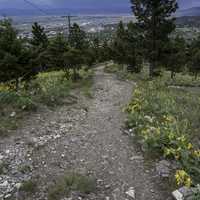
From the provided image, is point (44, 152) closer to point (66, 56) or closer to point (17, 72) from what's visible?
point (17, 72)

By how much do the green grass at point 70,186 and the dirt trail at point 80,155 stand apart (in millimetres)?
153

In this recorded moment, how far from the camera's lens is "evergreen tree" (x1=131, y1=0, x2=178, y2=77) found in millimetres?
24078

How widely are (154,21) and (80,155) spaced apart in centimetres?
1956

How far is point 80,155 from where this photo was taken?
24.7 feet

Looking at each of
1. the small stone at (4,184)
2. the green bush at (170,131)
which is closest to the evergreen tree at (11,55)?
the green bush at (170,131)

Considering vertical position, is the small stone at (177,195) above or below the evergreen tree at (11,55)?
below

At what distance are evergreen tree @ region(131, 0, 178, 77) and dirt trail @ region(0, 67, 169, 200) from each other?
15203 mm

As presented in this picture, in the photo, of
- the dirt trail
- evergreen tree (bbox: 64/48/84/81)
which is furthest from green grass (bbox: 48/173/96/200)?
evergreen tree (bbox: 64/48/84/81)

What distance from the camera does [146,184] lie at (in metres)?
6.29

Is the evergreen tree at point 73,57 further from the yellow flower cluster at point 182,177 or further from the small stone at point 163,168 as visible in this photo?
the yellow flower cluster at point 182,177

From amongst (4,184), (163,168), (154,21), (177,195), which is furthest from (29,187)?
(154,21)

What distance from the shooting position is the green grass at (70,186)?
5734mm

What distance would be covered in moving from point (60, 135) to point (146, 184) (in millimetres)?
3407

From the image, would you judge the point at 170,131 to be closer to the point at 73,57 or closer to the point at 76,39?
the point at 73,57
